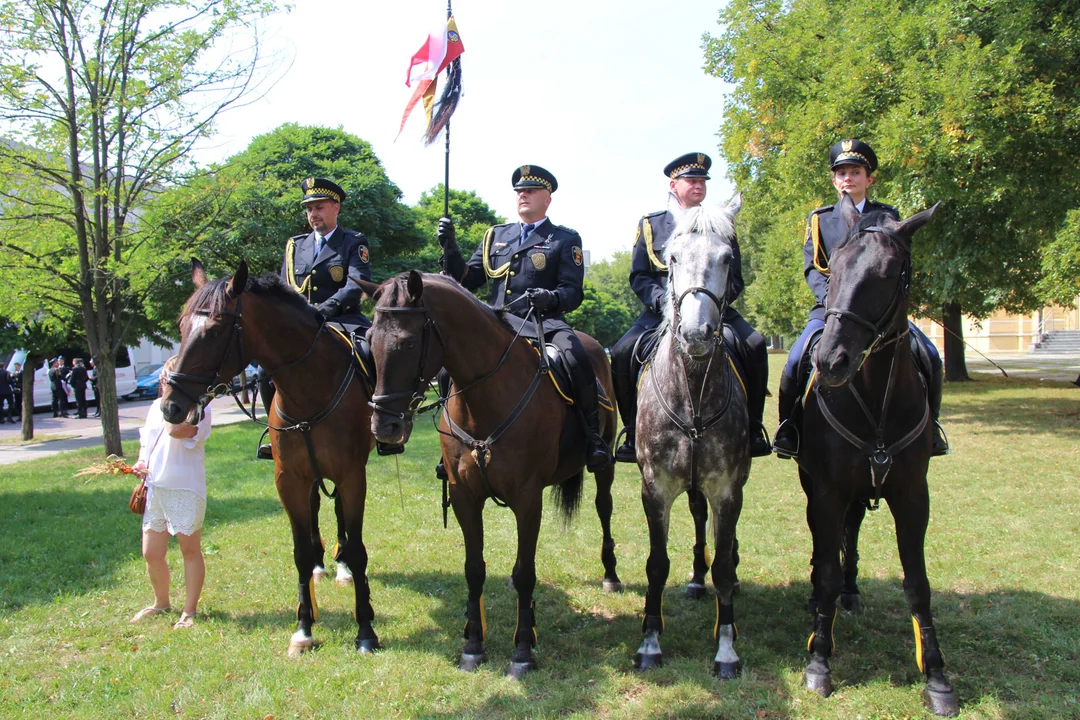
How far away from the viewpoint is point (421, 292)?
4.64 metres

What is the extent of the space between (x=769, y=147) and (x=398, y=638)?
54.8 feet

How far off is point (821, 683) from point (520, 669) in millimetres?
1949

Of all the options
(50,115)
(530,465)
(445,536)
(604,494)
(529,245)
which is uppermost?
(50,115)

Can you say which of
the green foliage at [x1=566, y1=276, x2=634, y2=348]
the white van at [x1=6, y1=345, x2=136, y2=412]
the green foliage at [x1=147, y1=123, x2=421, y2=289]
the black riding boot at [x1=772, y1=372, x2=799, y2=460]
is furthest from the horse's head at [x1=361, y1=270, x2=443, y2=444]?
the green foliage at [x1=566, y1=276, x2=634, y2=348]

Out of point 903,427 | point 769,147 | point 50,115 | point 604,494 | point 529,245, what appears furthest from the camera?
point 769,147

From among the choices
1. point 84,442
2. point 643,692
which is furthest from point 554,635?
point 84,442

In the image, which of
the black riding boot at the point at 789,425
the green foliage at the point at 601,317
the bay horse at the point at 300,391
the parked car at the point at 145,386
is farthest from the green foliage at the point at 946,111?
the green foliage at the point at 601,317

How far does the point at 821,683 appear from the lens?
465cm

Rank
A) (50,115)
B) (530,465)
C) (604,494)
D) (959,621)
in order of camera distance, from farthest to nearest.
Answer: (50,115) < (604,494) < (959,621) < (530,465)

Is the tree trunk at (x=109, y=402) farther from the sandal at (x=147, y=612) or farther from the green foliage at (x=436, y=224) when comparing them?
the green foliage at (x=436, y=224)

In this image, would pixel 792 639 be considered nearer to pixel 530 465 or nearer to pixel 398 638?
pixel 530 465

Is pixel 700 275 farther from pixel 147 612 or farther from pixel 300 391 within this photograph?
pixel 147 612

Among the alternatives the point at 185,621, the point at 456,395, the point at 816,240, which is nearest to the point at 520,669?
the point at 456,395

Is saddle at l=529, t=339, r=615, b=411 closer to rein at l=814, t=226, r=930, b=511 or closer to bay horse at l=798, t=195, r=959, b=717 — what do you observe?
bay horse at l=798, t=195, r=959, b=717
